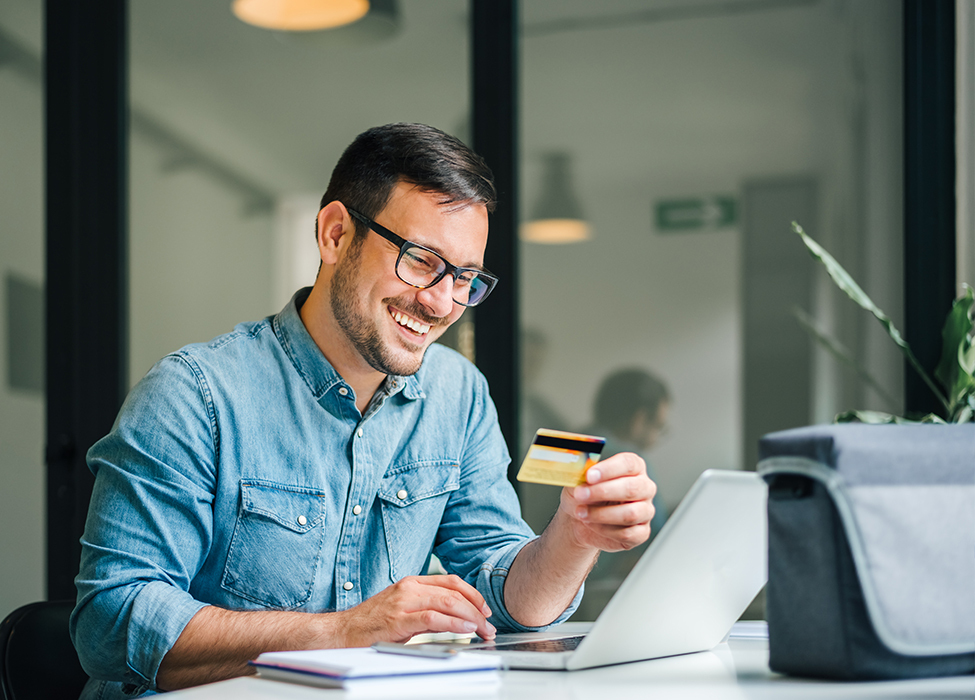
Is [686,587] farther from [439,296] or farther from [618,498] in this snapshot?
[439,296]

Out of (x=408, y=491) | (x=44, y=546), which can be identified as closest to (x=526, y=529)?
(x=408, y=491)

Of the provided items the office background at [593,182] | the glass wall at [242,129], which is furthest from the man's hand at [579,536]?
the glass wall at [242,129]

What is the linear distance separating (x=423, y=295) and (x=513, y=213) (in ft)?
3.43

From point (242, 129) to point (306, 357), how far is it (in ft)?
5.19

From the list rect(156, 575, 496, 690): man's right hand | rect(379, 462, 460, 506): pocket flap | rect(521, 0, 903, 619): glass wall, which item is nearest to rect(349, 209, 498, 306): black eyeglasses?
rect(379, 462, 460, 506): pocket flap

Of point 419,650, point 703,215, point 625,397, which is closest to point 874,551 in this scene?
point 419,650

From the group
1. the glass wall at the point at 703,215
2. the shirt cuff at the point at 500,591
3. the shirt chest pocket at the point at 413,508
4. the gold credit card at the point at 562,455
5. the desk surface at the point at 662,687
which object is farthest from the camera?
the glass wall at the point at 703,215

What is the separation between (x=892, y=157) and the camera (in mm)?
2396

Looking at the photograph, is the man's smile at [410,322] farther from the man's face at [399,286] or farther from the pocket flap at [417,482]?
the pocket flap at [417,482]

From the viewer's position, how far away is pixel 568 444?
971mm

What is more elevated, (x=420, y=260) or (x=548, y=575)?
(x=420, y=260)

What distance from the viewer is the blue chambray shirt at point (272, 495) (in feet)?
3.79

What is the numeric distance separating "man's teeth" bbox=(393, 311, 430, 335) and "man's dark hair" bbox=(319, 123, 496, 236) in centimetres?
16

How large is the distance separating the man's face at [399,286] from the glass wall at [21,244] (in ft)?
5.78
